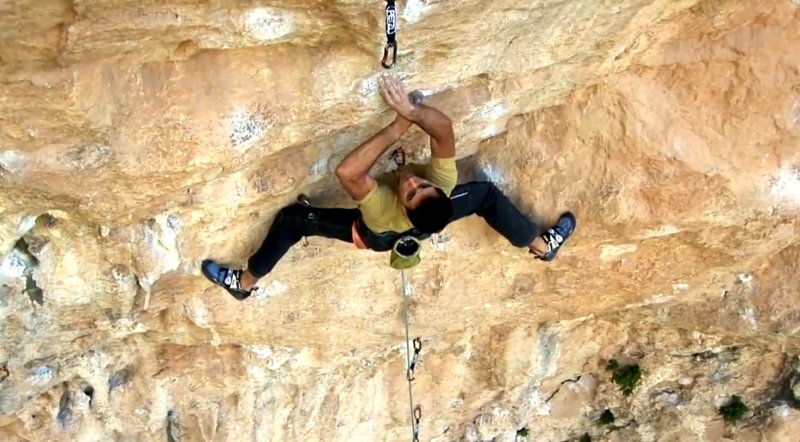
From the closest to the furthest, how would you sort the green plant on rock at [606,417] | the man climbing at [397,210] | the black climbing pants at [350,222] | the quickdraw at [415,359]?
1. the man climbing at [397,210]
2. the black climbing pants at [350,222]
3. the quickdraw at [415,359]
4. the green plant on rock at [606,417]

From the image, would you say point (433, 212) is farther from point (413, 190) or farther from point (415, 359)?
point (415, 359)

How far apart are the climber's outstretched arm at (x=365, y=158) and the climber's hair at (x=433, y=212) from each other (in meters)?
0.23

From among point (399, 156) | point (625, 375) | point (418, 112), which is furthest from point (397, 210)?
point (625, 375)

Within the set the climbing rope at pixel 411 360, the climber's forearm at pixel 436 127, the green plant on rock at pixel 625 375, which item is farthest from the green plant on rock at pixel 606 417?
the climber's forearm at pixel 436 127

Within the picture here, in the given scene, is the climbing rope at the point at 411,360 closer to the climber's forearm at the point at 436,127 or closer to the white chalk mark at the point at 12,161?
the climber's forearm at the point at 436,127

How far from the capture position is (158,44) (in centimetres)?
260

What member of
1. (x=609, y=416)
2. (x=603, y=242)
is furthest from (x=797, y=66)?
(x=609, y=416)

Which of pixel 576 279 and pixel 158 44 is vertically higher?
pixel 158 44

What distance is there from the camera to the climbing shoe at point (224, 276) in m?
3.63

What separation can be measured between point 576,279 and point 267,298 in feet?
5.15

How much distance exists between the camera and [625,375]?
5.65 m

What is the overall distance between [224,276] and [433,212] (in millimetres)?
1167

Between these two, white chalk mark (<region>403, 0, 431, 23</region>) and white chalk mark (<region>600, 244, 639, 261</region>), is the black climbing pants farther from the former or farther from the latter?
white chalk mark (<region>403, 0, 431, 23</region>)

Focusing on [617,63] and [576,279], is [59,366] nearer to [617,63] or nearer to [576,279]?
[576,279]
